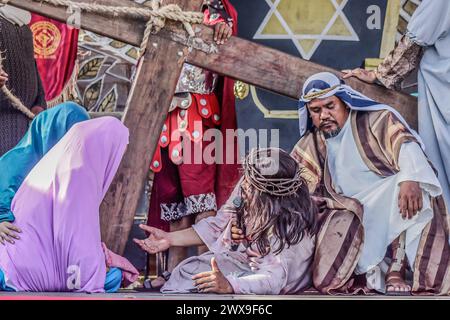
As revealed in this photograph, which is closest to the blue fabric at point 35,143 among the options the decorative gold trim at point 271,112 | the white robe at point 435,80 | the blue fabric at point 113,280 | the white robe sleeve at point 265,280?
the blue fabric at point 113,280

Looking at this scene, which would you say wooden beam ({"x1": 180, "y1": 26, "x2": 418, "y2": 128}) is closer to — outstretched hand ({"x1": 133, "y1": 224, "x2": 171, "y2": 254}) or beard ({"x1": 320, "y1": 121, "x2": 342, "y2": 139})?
beard ({"x1": 320, "y1": 121, "x2": 342, "y2": 139})

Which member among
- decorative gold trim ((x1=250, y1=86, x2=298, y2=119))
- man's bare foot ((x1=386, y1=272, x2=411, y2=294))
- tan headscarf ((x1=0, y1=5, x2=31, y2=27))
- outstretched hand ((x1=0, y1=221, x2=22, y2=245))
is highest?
tan headscarf ((x1=0, y1=5, x2=31, y2=27))

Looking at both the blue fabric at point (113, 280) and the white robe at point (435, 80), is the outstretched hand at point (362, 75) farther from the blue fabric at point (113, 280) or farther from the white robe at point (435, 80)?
the blue fabric at point (113, 280)

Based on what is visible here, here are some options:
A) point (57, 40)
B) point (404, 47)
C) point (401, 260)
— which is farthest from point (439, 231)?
point (57, 40)

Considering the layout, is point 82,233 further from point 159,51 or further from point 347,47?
point 347,47

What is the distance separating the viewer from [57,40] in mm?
5883

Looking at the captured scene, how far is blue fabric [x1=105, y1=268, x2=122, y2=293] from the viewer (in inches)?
219

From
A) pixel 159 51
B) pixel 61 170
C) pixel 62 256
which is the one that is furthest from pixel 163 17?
pixel 62 256

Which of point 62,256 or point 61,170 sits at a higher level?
point 61,170

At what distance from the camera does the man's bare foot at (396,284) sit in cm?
561

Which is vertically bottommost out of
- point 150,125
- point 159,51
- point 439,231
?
point 439,231

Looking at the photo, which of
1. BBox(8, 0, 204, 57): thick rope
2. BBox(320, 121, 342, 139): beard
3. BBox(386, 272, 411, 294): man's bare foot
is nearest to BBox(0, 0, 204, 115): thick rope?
BBox(8, 0, 204, 57): thick rope
